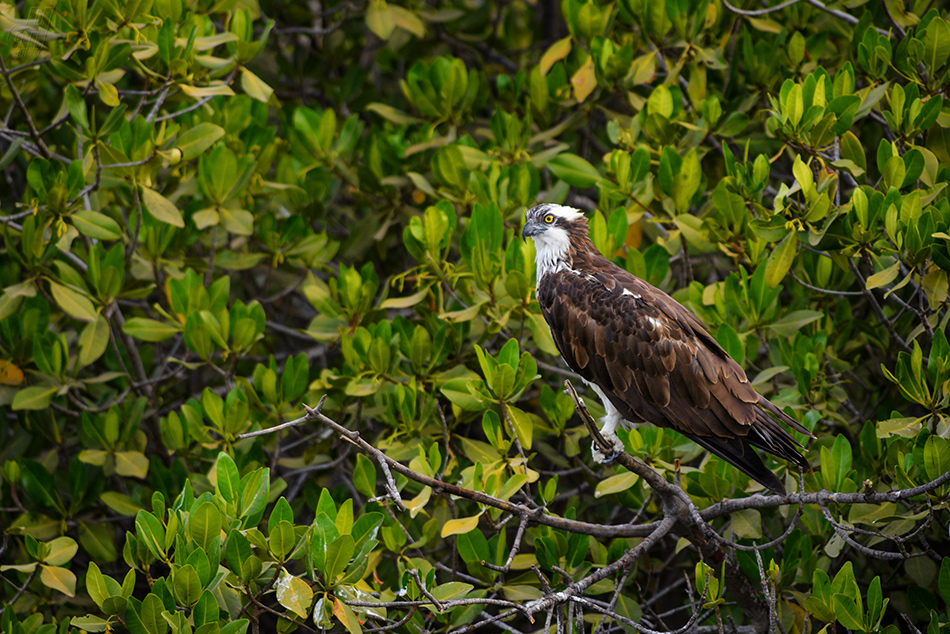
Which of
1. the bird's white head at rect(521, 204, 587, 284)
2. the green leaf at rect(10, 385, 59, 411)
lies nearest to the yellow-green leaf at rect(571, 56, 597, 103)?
the bird's white head at rect(521, 204, 587, 284)

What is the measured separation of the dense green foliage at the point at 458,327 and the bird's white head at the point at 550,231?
0.65 ft

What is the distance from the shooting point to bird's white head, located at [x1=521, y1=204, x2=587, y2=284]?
15.7 ft

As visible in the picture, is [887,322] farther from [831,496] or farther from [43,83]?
[43,83]

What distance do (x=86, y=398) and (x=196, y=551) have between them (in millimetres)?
2659

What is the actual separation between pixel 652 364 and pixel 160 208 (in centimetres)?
297

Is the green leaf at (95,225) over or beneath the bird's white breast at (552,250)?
over

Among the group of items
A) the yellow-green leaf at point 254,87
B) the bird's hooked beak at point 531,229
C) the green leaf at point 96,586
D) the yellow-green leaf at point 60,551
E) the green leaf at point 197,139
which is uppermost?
the yellow-green leaf at point 254,87

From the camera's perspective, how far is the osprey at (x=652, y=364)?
3914 mm

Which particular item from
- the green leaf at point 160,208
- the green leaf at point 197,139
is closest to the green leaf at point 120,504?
the green leaf at point 160,208

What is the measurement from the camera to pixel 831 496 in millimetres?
3443

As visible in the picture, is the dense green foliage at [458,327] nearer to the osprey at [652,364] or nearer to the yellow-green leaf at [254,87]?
the yellow-green leaf at [254,87]

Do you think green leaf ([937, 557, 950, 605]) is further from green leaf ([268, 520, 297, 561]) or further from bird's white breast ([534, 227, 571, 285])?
green leaf ([268, 520, 297, 561])

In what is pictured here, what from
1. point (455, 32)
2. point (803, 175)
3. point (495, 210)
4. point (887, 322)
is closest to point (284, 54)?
point (455, 32)

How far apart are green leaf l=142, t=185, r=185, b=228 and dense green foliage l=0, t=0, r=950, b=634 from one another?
0.10 feet
